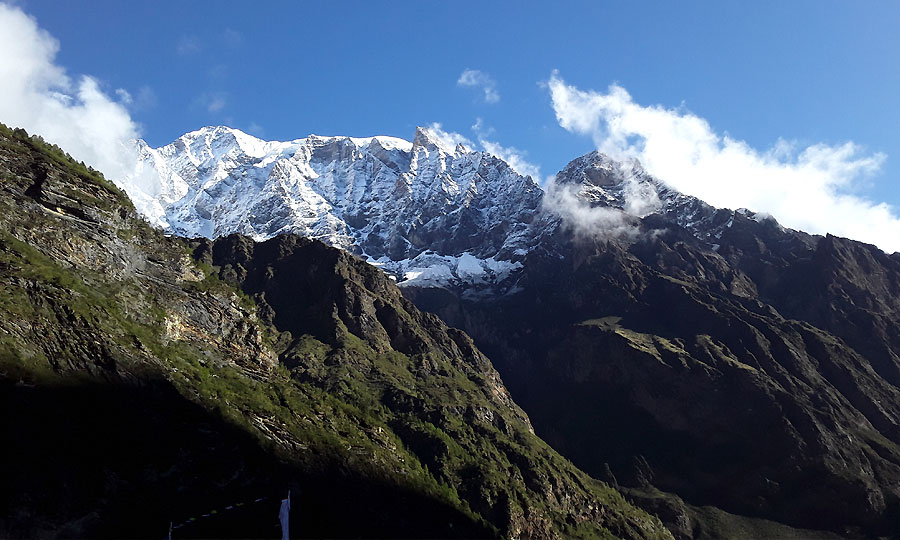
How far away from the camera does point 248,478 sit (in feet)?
406

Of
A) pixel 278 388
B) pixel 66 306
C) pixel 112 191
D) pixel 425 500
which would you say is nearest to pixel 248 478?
pixel 66 306

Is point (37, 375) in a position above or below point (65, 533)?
above

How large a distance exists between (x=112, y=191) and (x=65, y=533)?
3935 inches

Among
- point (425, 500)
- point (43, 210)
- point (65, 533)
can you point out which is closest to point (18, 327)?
point (65, 533)

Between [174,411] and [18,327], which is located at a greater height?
[18,327]

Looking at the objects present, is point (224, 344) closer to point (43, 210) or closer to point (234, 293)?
point (234, 293)

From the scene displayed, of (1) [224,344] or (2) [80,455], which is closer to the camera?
(2) [80,455]

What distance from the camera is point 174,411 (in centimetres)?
12194

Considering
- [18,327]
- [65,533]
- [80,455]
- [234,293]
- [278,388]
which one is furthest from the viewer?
[234,293]

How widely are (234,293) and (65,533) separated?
104830 mm

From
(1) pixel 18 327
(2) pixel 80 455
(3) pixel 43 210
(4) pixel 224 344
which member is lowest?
(2) pixel 80 455

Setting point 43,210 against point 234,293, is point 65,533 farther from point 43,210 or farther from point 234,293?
point 234,293

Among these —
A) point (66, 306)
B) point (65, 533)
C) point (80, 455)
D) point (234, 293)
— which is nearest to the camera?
point (65, 533)

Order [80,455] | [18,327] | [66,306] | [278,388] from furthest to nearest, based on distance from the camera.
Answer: [278,388]
[66,306]
[18,327]
[80,455]
